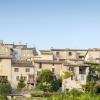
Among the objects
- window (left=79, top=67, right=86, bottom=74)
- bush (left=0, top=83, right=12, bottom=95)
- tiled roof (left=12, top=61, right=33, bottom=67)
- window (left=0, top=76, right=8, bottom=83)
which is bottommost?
bush (left=0, top=83, right=12, bottom=95)

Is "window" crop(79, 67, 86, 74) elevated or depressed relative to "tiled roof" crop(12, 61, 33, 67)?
depressed

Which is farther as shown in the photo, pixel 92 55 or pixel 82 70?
pixel 92 55

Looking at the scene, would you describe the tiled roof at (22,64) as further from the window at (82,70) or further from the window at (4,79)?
the window at (82,70)

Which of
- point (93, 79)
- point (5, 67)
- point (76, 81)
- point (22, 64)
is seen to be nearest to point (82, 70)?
point (76, 81)

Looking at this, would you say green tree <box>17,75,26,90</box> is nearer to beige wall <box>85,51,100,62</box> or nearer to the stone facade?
the stone facade

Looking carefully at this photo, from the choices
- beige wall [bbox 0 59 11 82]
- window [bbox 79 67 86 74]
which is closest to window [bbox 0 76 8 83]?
beige wall [bbox 0 59 11 82]

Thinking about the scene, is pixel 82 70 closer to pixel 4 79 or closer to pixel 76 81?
pixel 76 81

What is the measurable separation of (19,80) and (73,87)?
6.11 meters

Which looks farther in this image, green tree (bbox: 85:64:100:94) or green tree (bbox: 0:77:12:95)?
green tree (bbox: 85:64:100:94)

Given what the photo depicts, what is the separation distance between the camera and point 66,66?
2147 inches

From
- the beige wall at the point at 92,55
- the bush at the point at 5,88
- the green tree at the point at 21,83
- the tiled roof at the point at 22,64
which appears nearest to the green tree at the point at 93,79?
the beige wall at the point at 92,55

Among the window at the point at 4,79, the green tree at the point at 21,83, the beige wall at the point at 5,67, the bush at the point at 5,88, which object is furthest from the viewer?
the beige wall at the point at 5,67

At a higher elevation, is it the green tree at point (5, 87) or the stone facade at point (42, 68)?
the stone facade at point (42, 68)

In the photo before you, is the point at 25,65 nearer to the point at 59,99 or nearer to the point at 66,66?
the point at 66,66
